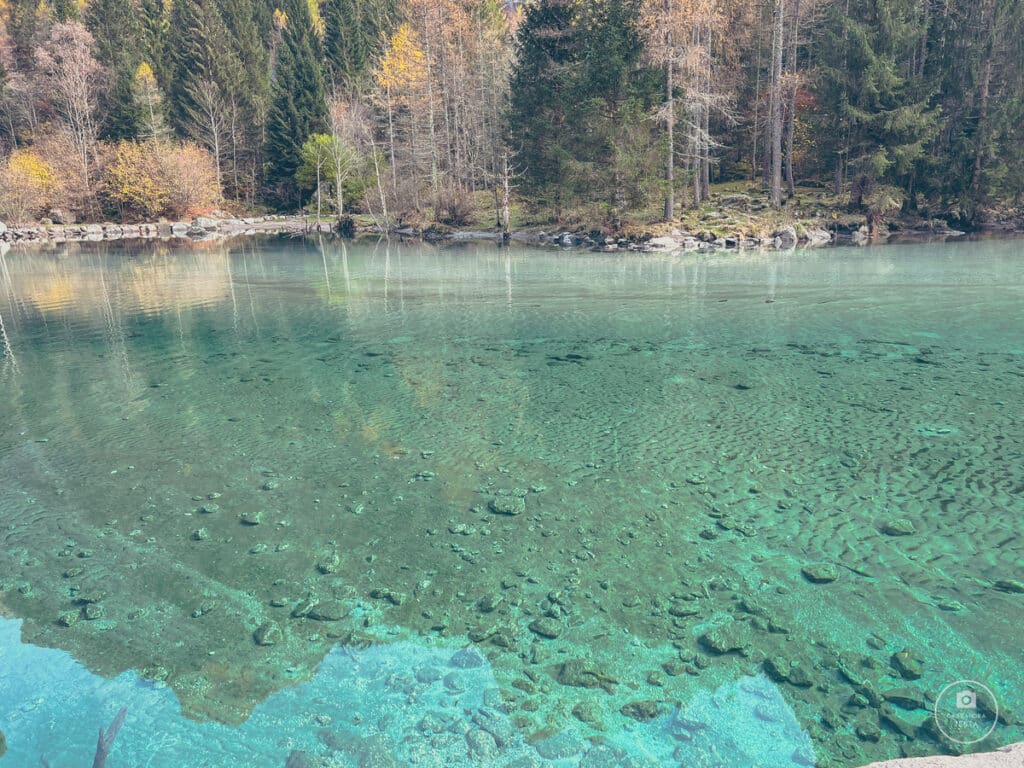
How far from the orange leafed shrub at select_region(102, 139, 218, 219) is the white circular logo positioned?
185ft

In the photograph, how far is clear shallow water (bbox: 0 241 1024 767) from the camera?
127 inches

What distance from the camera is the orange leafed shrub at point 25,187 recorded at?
44125mm

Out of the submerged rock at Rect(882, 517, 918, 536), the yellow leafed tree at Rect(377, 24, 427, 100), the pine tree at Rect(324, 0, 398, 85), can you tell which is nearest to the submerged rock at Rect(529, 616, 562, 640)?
the submerged rock at Rect(882, 517, 918, 536)

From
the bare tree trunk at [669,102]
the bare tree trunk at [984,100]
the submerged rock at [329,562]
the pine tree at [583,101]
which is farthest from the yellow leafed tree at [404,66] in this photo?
the submerged rock at [329,562]

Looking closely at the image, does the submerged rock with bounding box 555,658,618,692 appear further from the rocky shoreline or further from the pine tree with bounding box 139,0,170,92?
the pine tree with bounding box 139,0,170,92

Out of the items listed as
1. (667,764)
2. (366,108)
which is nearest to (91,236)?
(366,108)

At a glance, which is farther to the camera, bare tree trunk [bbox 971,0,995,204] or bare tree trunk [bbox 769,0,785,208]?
bare tree trunk [bbox 971,0,995,204]

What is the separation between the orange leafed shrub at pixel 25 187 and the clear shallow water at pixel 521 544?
43597 mm

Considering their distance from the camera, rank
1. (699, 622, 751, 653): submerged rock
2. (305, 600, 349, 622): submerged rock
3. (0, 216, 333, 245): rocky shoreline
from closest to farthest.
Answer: (699, 622, 751, 653): submerged rock, (305, 600, 349, 622): submerged rock, (0, 216, 333, 245): rocky shoreline

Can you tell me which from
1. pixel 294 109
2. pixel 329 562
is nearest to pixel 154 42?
pixel 294 109

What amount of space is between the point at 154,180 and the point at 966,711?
188 ft

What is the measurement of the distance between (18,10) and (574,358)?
251 ft

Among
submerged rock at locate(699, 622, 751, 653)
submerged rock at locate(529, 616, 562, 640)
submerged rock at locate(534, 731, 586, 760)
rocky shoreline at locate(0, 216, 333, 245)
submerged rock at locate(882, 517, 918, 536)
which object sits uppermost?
rocky shoreline at locate(0, 216, 333, 245)

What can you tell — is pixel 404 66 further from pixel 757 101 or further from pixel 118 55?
pixel 118 55
